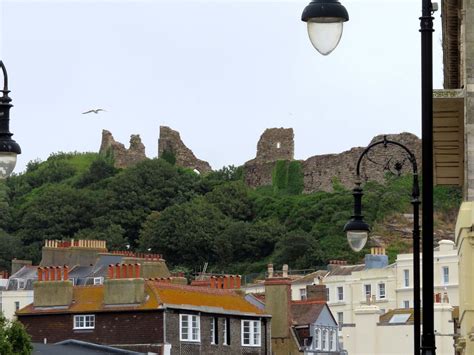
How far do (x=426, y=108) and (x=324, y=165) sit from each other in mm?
120324

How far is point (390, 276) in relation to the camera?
90.6 metres

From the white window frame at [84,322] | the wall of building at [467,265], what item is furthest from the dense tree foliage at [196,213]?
the wall of building at [467,265]

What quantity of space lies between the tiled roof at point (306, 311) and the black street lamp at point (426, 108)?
48702 mm

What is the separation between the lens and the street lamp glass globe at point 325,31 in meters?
13.8

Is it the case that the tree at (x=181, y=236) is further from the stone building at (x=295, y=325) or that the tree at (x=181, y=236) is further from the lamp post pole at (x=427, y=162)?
the lamp post pole at (x=427, y=162)

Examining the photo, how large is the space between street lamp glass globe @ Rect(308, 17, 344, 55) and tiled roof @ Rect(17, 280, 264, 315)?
4076 cm

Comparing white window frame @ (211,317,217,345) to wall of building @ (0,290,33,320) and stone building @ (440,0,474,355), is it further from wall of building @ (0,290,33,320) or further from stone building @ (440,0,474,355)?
stone building @ (440,0,474,355)

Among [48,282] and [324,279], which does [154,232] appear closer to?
[324,279]

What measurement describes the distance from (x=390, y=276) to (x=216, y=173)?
161ft

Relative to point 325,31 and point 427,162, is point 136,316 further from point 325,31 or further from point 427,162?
point 325,31

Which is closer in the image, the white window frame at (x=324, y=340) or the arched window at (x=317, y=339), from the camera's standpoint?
the arched window at (x=317, y=339)

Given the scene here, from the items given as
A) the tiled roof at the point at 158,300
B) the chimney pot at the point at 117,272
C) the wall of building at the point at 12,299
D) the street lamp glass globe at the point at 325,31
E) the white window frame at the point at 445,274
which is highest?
the white window frame at the point at 445,274

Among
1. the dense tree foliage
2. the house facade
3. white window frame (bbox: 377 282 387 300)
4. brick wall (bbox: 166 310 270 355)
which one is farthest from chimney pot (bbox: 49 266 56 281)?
the dense tree foliage

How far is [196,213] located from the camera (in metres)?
120
